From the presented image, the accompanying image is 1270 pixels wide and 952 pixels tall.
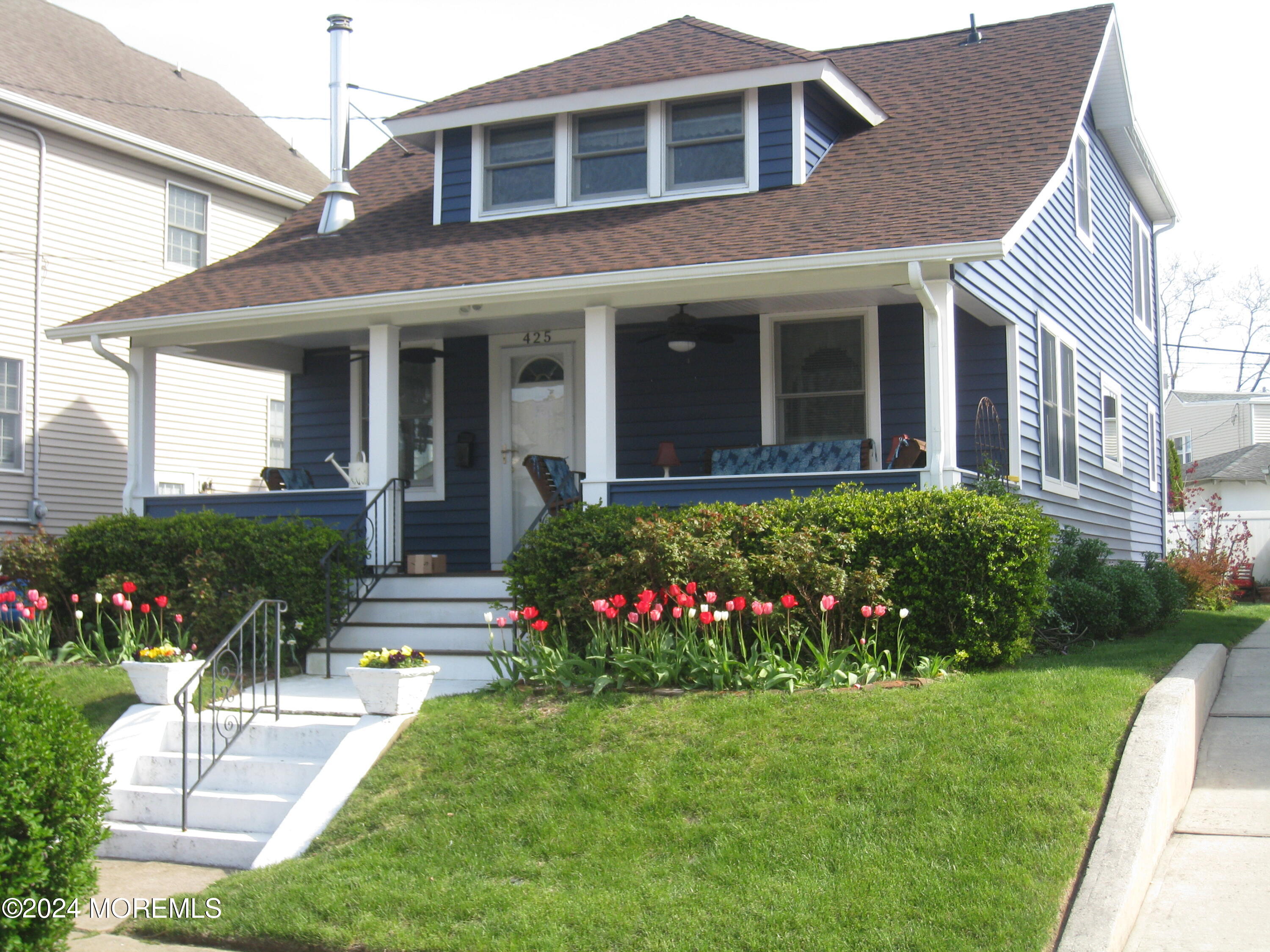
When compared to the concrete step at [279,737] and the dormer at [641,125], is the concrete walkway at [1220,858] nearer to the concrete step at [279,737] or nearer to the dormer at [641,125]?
the concrete step at [279,737]

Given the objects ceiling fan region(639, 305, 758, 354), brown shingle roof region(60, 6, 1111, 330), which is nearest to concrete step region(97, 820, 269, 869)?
brown shingle roof region(60, 6, 1111, 330)

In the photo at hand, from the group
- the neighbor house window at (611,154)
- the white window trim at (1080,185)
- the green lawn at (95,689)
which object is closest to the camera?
the green lawn at (95,689)

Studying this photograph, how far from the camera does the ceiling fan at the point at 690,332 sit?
38.0 ft

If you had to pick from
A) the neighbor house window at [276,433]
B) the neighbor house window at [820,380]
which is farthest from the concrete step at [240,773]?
the neighbor house window at [276,433]

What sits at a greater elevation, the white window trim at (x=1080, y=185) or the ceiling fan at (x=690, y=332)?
the white window trim at (x=1080, y=185)

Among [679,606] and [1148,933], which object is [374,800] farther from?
[1148,933]

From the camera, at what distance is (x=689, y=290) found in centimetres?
1008

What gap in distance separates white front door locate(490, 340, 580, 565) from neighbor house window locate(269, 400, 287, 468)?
904 cm

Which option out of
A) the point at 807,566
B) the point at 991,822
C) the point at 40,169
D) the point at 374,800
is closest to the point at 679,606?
the point at 807,566

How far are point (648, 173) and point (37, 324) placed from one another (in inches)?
373

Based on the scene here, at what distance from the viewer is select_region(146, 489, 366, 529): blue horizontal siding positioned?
438 inches

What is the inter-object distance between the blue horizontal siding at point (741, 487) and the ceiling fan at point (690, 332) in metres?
2.05

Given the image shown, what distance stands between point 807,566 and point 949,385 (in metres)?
2.30

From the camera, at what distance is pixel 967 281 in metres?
10.2
